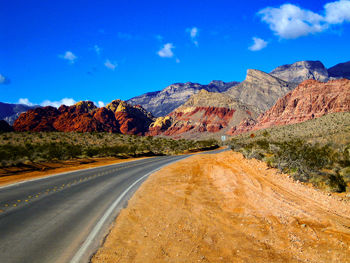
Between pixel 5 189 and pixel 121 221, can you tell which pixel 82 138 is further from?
→ pixel 121 221

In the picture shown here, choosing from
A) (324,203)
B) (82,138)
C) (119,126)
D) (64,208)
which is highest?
(119,126)

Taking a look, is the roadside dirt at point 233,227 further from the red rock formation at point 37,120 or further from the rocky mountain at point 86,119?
the red rock formation at point 37,120

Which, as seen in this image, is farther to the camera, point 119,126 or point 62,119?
point 119,126

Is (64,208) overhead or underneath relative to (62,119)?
underneath

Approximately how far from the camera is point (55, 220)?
6426 millimetres

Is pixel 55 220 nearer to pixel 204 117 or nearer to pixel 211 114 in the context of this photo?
pixel 204 117

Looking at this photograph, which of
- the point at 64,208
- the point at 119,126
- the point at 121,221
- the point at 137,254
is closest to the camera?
the point at 137,254

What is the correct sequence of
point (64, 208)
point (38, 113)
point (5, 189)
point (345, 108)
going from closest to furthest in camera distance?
1. point (64, 208)
2. point (5, 189)
3. point (345, 108)
4. point (38, 113)

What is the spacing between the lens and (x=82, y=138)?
49906 millimetres

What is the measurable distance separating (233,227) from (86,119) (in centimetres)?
13272

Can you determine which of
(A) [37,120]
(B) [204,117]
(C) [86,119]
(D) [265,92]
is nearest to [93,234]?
(C) [86,119]

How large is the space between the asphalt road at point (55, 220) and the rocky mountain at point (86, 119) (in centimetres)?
11289

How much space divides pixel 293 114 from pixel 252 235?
110m

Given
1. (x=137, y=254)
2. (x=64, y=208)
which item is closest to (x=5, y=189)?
(x=64, y=208)
